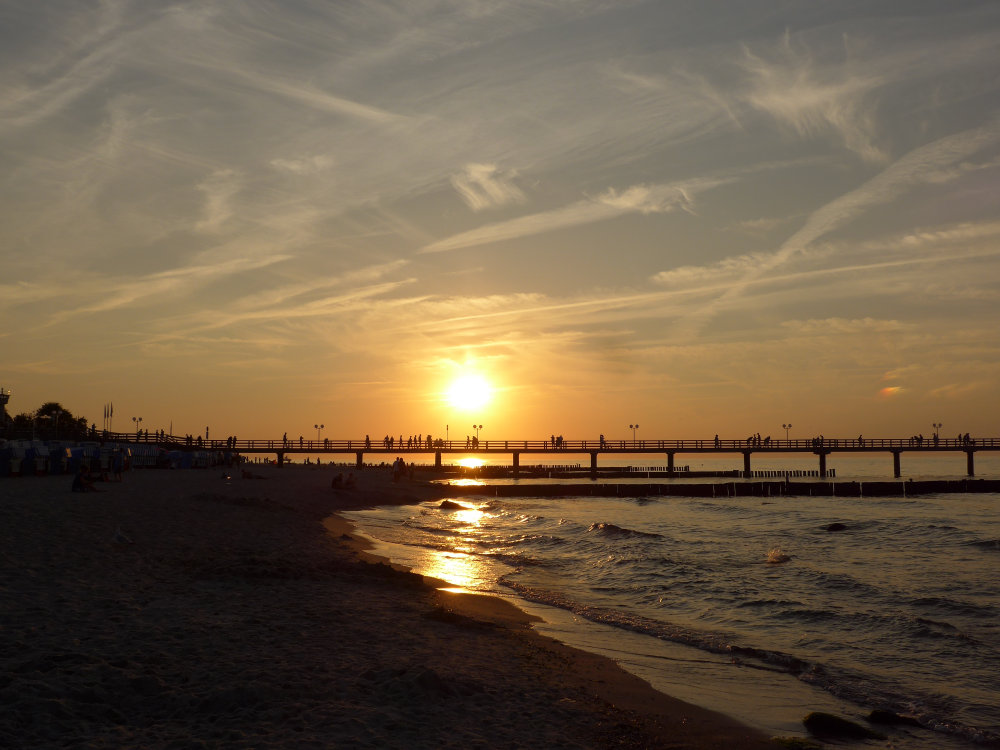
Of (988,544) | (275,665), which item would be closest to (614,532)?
(988,544)

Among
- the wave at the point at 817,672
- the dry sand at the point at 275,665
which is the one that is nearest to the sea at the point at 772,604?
the wave at the point at 817,672

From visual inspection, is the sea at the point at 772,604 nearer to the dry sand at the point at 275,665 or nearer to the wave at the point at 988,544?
the wave at the point at 988,544

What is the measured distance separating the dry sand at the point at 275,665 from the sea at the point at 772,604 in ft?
4.81

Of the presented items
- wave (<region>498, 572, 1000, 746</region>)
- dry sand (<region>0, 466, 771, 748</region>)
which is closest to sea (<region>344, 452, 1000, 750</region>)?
wave (<region>498, 572, 1000, 746</region>)

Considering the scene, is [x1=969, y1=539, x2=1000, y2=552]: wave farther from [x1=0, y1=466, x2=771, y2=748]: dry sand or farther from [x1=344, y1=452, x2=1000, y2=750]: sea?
[x1=0, y1=466, x2=771, y2=748]: dry sand

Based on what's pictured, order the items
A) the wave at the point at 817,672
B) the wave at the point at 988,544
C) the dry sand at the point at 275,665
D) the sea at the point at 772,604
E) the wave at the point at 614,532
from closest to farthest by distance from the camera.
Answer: the dry sand at the point at 275,665 → the wave at the point at 817,672 → the sea at the point at 772,604 → the wave at the point at 988,544 → the wave at the point at 614,532

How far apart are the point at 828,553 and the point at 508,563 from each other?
37.0ft

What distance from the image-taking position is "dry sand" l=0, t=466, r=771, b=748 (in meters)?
6.25

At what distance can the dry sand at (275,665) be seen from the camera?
20.5 feet

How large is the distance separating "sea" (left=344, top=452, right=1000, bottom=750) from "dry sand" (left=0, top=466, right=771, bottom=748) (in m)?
1.47

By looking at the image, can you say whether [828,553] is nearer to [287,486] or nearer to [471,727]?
[471,727]

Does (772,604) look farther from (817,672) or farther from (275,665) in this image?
(275,665)

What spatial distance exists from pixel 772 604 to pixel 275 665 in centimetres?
1125

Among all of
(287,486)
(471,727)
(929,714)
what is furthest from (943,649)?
(287,486)
